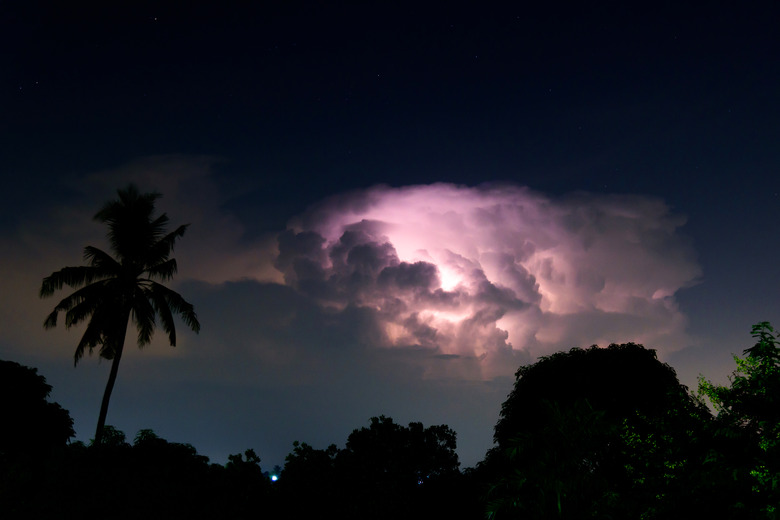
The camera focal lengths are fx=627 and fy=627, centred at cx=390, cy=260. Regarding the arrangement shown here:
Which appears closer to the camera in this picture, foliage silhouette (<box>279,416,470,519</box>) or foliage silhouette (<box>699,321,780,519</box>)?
foliage silhouette (<box>699,321,780,519</box>)

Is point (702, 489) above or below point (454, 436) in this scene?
below

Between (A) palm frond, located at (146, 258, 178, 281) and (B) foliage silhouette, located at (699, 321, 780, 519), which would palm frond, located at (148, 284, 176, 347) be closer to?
(A) palm frond, located at (146, 258, 178, 281)

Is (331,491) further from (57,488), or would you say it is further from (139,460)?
(57,488)

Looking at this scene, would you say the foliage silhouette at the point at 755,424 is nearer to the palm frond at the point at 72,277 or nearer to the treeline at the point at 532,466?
the treeline at the point at 532,466

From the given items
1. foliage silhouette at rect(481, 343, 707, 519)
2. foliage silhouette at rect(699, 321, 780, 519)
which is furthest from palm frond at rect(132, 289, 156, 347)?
foliage silhouette at rect(699, 321, 780, 519)

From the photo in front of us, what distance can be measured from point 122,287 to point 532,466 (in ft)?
74.4

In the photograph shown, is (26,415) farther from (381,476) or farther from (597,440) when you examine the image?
(597,440)

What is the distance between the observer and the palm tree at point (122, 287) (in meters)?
32.2

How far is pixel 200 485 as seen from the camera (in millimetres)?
24266

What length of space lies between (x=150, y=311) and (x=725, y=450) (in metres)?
29.5

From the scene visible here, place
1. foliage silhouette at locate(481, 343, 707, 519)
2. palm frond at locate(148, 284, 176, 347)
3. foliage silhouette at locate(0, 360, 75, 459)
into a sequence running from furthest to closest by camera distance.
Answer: foliage silhouette at locate(0, 360, 75, 459), palm frond at locate(148, 284, 176, 347), foliage silhouette at locate(481, 343, 707, 519)

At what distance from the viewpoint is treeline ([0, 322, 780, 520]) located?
2092cm

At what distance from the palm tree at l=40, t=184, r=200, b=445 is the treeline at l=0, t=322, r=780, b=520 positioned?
225 inches

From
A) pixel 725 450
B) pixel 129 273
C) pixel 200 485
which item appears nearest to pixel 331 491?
pixel 200 485
